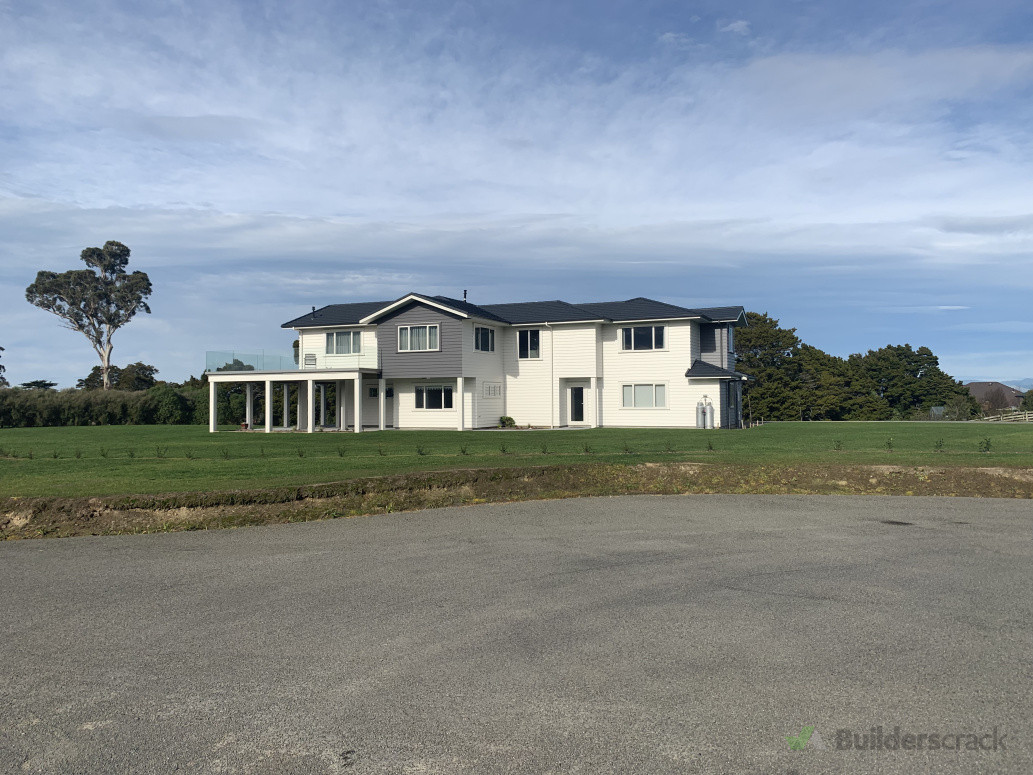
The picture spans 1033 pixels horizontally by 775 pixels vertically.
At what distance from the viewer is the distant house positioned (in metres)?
74.5

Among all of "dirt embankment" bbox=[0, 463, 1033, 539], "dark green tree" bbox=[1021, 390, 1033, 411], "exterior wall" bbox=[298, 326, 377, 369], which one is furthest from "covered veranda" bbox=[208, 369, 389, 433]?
"dark green tree" bbox=[1021, 390, 1033, 411]

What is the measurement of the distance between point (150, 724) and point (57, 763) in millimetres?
432

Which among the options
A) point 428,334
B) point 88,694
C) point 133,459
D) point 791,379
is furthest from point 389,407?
point 88,694

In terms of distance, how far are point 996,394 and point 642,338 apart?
55707 millimetres

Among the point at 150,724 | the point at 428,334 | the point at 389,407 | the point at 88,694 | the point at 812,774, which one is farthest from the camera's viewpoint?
the point at 389,407

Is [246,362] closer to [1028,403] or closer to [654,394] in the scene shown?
[654,394]

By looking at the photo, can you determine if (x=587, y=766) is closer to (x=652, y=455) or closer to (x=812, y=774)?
(x=812, y=774)

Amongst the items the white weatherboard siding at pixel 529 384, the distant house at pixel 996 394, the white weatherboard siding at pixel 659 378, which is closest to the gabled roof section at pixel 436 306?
the white weatherboard siding at pixel 529 384

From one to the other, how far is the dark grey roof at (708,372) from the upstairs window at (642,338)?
5.76ft

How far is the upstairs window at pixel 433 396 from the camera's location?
123ft

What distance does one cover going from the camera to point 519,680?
14.2 ft

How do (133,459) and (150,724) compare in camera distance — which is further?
(133,459)

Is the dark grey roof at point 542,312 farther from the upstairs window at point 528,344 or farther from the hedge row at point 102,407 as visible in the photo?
the hedge row at point 102,407

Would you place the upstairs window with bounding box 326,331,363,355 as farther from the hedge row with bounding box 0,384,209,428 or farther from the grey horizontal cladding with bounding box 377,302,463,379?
the hedge row with bounding box 0,384,209,428
